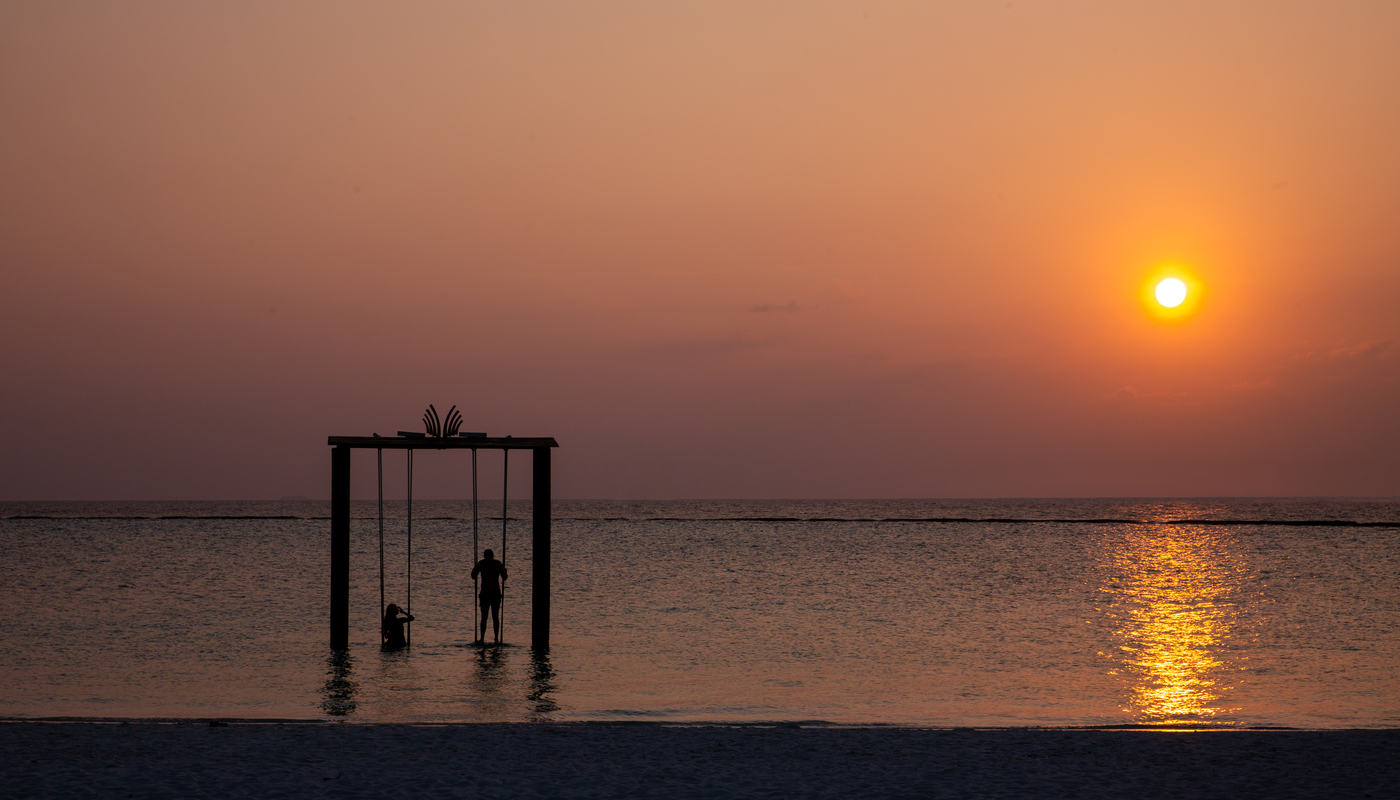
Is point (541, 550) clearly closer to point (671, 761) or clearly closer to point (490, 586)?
point (490, 586)

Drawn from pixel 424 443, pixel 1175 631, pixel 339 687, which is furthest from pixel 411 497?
pixel 1175 631


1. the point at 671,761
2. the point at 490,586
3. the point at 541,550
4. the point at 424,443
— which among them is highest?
the point at 424,443

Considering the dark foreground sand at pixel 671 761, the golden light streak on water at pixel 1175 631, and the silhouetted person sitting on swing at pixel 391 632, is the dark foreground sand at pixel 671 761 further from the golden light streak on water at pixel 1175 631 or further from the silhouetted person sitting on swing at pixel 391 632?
the silhouetted person sitting on swing at pixel 391 632

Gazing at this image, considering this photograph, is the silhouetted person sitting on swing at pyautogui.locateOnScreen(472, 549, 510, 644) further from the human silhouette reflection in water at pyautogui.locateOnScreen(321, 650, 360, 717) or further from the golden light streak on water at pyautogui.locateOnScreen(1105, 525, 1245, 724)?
the golden light streak on water at pyautogui.locateOnScreen(1105, 525, 1245, 724)

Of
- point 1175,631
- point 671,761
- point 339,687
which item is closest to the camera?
point 671,761

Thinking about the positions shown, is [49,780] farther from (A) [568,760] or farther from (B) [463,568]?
(B) [463,568]

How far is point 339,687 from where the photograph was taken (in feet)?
53.2

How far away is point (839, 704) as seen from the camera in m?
15.3

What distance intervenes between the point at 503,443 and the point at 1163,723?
430 inches

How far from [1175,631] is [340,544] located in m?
18.5

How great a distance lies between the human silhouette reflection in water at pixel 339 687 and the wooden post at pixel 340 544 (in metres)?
0.40

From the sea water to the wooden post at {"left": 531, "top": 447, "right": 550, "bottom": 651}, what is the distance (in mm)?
438

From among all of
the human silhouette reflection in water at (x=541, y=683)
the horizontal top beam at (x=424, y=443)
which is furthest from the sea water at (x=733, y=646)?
the horizontal top beam at (x=424, y=443)

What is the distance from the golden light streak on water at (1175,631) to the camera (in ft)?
50.9
